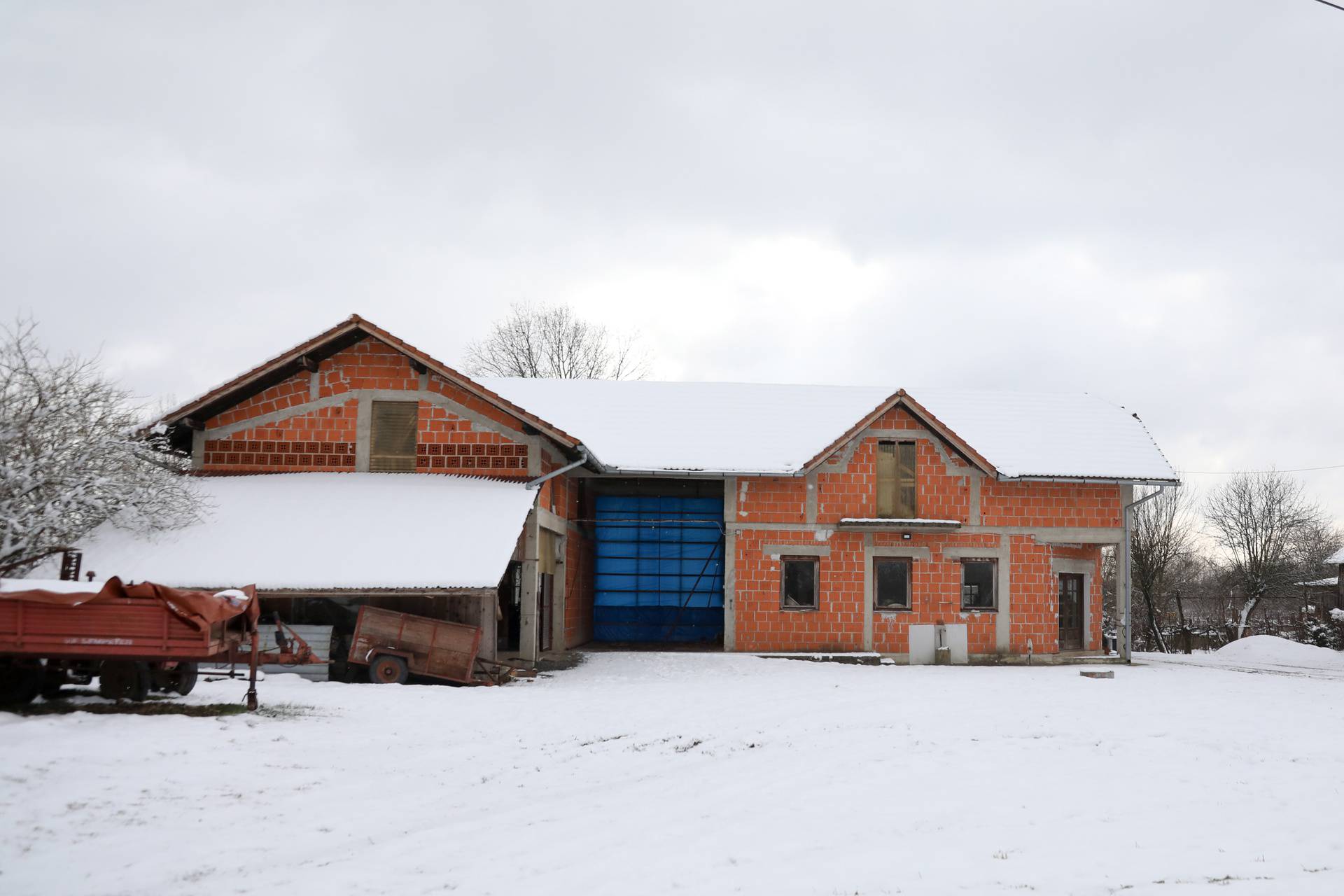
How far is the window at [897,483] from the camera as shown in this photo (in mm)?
24766

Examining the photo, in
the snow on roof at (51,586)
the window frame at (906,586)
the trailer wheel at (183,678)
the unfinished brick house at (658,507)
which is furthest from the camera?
the window frame at (906,586)

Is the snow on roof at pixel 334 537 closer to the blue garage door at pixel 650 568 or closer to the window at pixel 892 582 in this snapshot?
the blue garage door at pixel 650 568

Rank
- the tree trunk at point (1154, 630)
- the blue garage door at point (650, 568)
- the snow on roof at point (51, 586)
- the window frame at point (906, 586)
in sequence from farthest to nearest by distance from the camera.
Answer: the tree trunk at point (1154, 630) < the blue garage door at point (650, 568) < the window frame at point (906, 586) < the snow on roof at point (51, 586)

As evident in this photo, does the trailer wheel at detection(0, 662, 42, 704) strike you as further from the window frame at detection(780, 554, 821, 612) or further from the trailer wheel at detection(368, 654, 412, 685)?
the window frame at detection(780, 554, 821, 612)

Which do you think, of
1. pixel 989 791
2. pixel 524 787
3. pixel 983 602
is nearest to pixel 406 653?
pixel 524 787

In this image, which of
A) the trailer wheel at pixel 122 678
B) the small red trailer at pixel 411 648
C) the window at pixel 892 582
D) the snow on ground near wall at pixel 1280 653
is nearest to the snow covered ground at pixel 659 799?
the small red trailer at pixel 411 648

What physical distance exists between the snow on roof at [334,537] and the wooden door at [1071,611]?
48.9ft

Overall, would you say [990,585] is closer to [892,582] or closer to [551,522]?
[892,582]

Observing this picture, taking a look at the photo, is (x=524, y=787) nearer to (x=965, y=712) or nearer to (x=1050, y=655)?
(x=965, y=712)

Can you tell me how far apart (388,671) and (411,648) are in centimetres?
51

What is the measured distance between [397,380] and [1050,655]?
637 inches

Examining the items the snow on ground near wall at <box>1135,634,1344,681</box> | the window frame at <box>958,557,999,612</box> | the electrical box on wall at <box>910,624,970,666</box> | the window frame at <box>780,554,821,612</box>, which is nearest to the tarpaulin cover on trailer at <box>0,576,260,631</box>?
the window frame at <box>780,554,821,612</box>

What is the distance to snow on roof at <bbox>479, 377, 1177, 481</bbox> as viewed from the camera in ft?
80.9

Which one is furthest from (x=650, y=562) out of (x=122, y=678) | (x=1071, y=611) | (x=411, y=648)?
(x=122, y=678)
